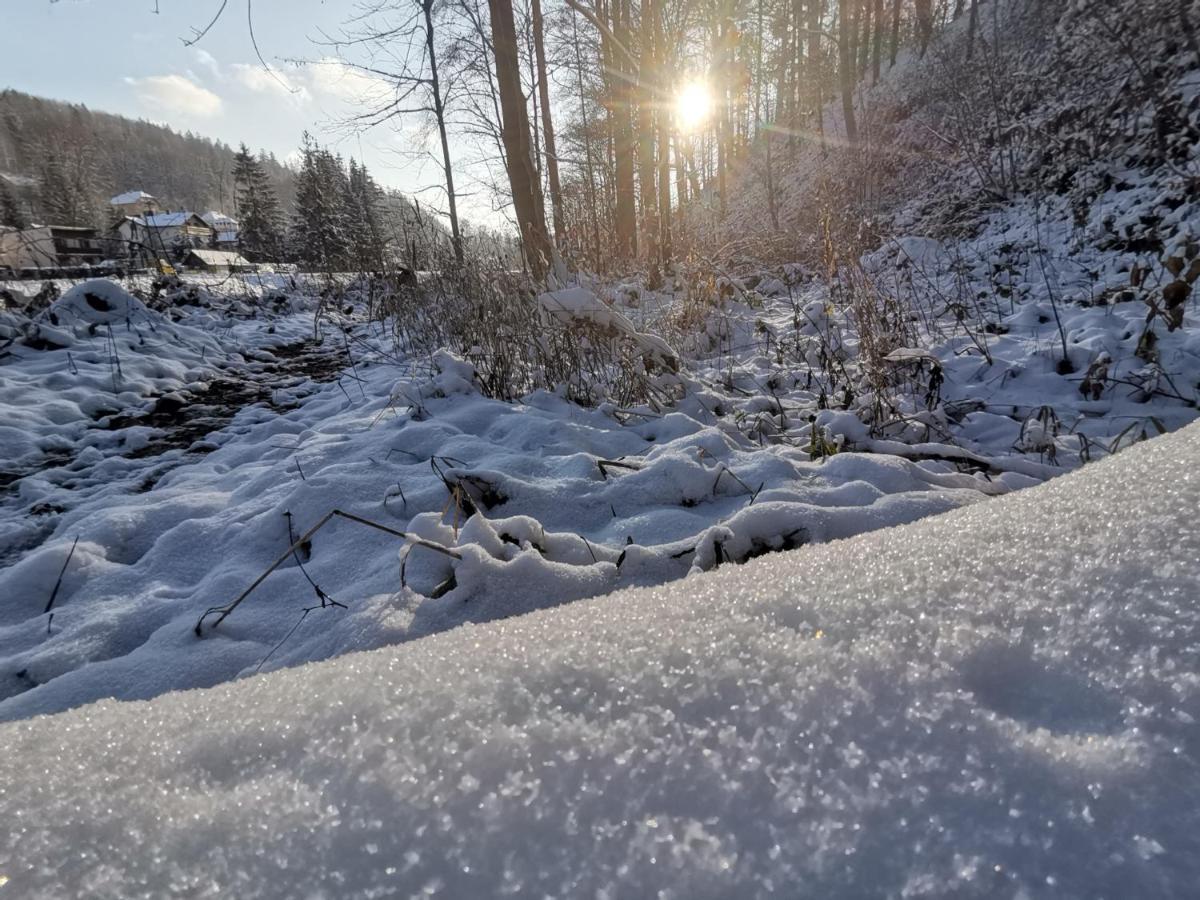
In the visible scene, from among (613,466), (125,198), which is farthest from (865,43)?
(125,198)

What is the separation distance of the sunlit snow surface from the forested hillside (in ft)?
172

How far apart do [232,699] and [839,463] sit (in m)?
1.88

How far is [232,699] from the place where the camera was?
584 mm

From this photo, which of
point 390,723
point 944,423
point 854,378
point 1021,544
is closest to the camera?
point 390,723

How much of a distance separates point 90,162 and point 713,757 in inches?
2813

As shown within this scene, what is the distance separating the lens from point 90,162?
51.0 m

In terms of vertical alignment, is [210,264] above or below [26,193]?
below

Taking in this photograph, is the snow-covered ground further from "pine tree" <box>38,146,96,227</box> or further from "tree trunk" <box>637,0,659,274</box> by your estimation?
"pine tree" <box>38,146,96,227</box>

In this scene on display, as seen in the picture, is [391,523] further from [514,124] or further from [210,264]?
[210,264]

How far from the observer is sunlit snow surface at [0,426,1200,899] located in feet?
1.16

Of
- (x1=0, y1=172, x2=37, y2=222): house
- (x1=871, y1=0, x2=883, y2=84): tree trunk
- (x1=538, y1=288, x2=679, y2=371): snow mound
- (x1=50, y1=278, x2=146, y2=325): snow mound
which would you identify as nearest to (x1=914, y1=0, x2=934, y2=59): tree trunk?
(x1=871, y1=0, x2=883, y2=84): tree trunk

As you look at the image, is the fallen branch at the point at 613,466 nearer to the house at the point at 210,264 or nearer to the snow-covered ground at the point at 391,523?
the snow-covered ground at the point at 391,523

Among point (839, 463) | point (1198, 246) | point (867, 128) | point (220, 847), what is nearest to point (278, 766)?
point (220, 847)

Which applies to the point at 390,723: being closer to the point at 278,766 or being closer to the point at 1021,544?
the point at 278,766
